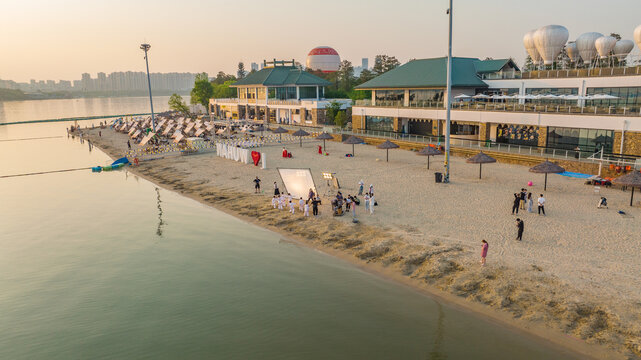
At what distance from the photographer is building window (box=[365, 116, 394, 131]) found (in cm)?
5744

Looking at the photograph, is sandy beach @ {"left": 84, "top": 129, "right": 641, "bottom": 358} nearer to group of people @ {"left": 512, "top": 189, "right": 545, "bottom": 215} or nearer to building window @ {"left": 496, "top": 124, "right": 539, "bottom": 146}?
group of people @ {"left": 512, "top": 189, "right": 545, "bottom": 215}

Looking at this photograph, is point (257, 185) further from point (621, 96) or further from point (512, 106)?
point (621, 96)

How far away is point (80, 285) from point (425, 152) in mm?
27265

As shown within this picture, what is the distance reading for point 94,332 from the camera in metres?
14.4

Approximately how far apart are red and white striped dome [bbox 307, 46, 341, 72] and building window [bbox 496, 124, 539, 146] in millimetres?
Answer: 97969

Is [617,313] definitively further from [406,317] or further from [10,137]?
[10,137]

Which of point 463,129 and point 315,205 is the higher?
point 463,129

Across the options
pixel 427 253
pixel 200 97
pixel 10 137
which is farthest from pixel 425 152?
pixel 200 97

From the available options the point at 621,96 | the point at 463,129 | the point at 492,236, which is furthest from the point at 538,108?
the point at 492,236

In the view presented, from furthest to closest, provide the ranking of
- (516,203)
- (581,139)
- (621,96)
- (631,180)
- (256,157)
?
(256,157) → (621,96) → (581,139) → (631,180) → (516,203)

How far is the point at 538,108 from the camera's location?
4062 centimetres

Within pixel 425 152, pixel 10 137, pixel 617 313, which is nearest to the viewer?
pixel 617 313

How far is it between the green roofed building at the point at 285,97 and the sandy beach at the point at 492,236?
122 ft

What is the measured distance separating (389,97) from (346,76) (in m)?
72.3
